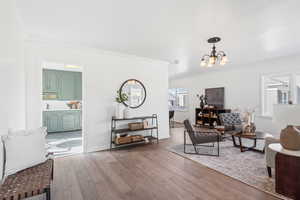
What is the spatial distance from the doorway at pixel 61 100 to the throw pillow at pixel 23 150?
3.53m

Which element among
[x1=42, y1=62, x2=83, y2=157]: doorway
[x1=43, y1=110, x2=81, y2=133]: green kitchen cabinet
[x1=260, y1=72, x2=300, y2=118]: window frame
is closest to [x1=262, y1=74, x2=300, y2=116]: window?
[x1=260, y1=72, x2=300, y2=118]: window frame

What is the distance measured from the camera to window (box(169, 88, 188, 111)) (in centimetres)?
826

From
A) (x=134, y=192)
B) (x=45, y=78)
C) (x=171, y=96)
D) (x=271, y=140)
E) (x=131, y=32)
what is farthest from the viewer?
(x=171, y=96)

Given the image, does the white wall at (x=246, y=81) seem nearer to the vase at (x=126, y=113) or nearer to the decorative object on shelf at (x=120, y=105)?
the vase at (x=126, y=113)

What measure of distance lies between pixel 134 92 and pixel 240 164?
3000mm

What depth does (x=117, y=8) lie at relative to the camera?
2.08m

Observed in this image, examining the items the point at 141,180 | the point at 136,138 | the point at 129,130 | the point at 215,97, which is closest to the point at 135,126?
the point at 129,130

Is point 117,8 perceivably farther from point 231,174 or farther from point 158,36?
point 231,174

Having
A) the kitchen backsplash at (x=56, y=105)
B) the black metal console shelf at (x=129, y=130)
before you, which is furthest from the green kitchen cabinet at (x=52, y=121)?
the black metal console shelf at (x=129, y=130)

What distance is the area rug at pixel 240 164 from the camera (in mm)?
2244

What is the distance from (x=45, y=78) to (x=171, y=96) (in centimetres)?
642

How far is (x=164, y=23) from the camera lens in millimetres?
2496

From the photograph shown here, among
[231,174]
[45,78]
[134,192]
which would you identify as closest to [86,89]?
[134,192]

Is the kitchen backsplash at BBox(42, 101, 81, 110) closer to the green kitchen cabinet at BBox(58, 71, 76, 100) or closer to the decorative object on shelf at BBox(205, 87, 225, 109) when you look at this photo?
the green kitchen cabinet at BBox(58, 71, 76, 100)
